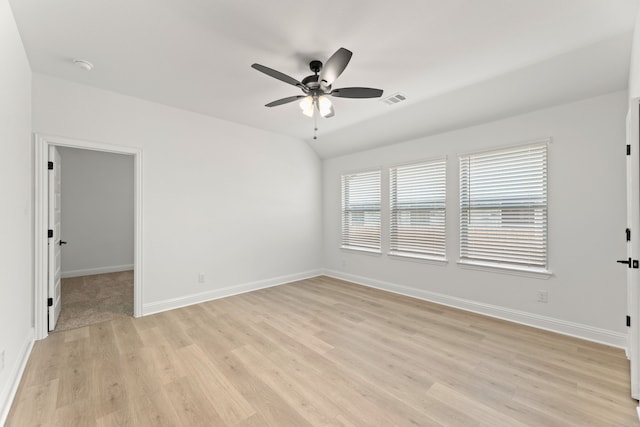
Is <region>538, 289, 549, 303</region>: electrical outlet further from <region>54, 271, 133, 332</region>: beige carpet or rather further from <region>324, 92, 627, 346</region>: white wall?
<region>54, 271, 133, 332</region>: beige carpet

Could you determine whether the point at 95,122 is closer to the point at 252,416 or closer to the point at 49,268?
the point at 49,268

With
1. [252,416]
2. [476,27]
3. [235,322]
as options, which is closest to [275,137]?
[235,322]

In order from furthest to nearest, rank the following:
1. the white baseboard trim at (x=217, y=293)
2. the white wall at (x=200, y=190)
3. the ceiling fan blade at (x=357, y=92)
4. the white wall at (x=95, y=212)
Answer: the white wall at (x=95, y=212) < the white baseboard trim at (x=217, y=293) < the white wall at (x=200, y=190) < the ceiling fan blade at (x=357, y=92)

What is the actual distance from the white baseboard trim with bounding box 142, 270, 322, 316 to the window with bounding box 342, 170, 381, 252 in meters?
1.23

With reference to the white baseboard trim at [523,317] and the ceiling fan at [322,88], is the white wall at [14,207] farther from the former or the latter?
the white baseboard trim at [523,317]

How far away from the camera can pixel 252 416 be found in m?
1.84

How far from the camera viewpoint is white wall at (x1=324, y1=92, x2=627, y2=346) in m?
2.80

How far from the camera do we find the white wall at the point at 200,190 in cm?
331

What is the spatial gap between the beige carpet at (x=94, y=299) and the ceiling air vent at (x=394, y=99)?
447 cm

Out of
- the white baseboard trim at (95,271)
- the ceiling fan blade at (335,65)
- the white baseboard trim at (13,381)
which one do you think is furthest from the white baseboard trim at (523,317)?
the white baseboard trim at (95,271)

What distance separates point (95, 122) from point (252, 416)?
3.67m

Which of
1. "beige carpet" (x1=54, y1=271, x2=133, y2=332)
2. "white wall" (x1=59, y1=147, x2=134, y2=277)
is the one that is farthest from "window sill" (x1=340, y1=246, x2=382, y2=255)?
"white wall" (x1=59, y1=147, x2=134, y2=277)

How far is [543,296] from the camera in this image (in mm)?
3193

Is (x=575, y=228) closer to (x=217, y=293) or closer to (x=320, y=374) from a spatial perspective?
(x=320, y=374)
